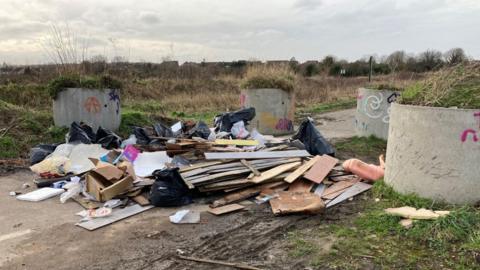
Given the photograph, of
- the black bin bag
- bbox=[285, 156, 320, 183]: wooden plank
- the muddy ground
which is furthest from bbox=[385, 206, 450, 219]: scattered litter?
the black bin bag

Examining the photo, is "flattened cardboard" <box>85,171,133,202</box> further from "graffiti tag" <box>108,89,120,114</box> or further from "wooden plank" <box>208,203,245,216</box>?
"graffiti tag" <box>108,89,120,114</box>

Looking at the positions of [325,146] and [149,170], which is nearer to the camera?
[149,170]

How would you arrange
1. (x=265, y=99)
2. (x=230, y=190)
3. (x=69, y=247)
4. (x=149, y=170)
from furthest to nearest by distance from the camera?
(x=265, y=99), (x=149, y=170), (x=230, y=190), (x=69, y=247)

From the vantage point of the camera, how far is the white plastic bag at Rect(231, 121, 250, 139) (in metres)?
9.20

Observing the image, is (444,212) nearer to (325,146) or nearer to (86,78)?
(325,146)

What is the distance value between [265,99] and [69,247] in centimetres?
788

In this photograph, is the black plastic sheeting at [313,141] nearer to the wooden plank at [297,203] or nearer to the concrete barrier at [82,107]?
the wooden plank at [297,203]

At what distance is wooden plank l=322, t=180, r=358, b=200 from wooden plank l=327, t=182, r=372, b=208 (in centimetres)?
6

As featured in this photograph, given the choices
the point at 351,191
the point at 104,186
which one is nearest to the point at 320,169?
the point at 351,191

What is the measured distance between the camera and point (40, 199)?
600 cm

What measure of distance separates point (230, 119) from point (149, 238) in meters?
5.43

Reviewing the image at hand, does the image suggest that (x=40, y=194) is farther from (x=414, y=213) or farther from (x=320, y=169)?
(x=414, y=213)

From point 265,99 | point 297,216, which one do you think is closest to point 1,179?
point 297,216

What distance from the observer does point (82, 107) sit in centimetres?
994
